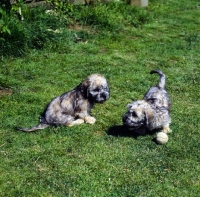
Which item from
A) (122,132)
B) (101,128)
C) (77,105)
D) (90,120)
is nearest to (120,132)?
(122,132)

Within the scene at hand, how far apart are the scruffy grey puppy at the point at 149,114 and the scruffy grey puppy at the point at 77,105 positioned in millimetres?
610

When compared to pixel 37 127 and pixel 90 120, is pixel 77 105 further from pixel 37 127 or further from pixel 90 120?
pixel 37 127

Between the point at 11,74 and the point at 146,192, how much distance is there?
15.5ft

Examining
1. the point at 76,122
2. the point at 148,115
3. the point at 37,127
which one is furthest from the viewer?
the point at 76,122

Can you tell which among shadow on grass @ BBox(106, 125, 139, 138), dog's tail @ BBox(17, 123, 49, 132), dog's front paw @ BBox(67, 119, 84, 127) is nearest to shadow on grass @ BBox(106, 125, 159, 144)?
shadow on grass @ BBox(106, 125, 139, 138)

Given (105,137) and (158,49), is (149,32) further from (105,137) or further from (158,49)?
(105,137)

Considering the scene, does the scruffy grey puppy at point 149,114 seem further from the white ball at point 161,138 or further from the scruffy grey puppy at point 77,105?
the scruffy grey puppy at point 77,105

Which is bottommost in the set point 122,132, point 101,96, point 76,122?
point 122,132

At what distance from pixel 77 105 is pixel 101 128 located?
52 cm

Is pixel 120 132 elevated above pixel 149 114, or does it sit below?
below

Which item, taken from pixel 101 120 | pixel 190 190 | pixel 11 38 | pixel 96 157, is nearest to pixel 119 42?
pixel 11 38

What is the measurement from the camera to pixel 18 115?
7.05m

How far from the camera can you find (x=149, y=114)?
6219mm

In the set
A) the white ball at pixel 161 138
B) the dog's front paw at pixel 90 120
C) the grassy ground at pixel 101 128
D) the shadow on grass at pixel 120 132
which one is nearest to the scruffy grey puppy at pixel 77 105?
the dog's front paw at pixel 90 120
